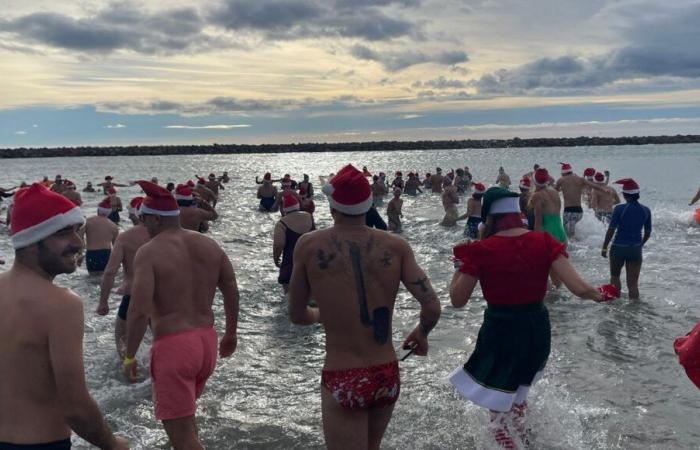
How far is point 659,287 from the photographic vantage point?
1030cm

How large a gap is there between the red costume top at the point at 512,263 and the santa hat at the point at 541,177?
5.29 metres

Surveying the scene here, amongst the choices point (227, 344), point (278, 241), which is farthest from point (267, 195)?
point (227, 344)

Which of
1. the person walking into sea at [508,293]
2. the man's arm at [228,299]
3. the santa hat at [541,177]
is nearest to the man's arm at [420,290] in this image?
the person walking into sea at [508,293]

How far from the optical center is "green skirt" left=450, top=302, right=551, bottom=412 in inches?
156

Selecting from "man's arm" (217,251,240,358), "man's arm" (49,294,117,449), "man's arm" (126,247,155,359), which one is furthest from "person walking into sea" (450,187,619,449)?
"man's arm" (49,294,117,449)

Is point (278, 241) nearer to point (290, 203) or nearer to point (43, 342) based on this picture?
point (290, 203)

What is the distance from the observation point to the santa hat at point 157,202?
4031 millimetres

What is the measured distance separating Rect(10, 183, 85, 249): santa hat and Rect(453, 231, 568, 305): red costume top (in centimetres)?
237

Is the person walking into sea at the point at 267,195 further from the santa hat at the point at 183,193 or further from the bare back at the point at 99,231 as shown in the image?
the santa hat at the point at 183,193

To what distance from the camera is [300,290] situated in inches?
132

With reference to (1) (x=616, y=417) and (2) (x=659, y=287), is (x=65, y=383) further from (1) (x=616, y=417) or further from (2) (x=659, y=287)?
(2) (x=659, y=287)

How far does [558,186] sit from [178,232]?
11325 mm

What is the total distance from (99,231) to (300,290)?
778cm

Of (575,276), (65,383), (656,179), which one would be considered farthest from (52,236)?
(656,179)
